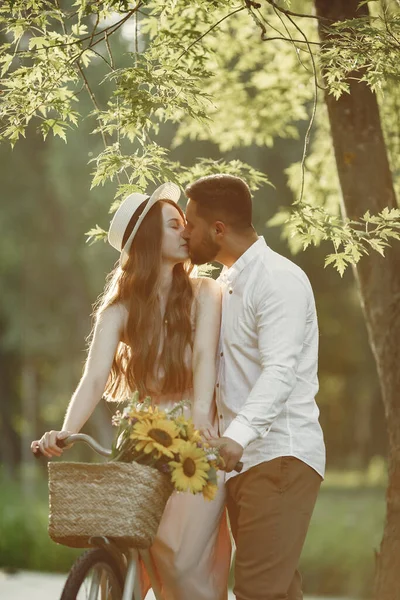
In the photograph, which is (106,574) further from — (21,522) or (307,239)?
(21,522)

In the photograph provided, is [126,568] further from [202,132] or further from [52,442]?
[202,132]

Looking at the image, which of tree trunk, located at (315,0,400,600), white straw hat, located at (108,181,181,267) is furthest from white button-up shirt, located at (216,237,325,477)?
tree trunk, located at (315,0,400,600)

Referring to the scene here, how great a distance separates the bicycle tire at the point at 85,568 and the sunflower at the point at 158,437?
1.67 feet

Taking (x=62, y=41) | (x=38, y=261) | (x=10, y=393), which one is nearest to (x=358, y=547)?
(x=38, y=261)

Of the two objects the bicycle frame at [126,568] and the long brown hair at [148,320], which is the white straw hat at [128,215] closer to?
the long brown hair at [148,320]

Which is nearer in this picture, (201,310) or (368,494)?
(201,310)

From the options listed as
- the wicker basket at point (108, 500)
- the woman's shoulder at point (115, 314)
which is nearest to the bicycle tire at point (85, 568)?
the wicker basket at point (108, 500)

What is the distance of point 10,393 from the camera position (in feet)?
89.3

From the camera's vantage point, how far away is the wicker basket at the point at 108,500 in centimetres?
394

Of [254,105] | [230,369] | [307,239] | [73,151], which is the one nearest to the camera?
[230,369]

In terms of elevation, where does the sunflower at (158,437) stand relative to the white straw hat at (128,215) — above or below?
below

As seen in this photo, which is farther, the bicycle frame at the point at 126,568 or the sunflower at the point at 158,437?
the bicycle frame at the point at 126,568

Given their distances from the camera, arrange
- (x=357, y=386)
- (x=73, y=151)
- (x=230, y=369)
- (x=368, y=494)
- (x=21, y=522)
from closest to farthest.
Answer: (x=230, y=369) < (x=21, y=522) < (x=73, y=151) < (x=368, y=494) < (x=357, y=386)

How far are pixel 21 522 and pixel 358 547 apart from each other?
472 cm
